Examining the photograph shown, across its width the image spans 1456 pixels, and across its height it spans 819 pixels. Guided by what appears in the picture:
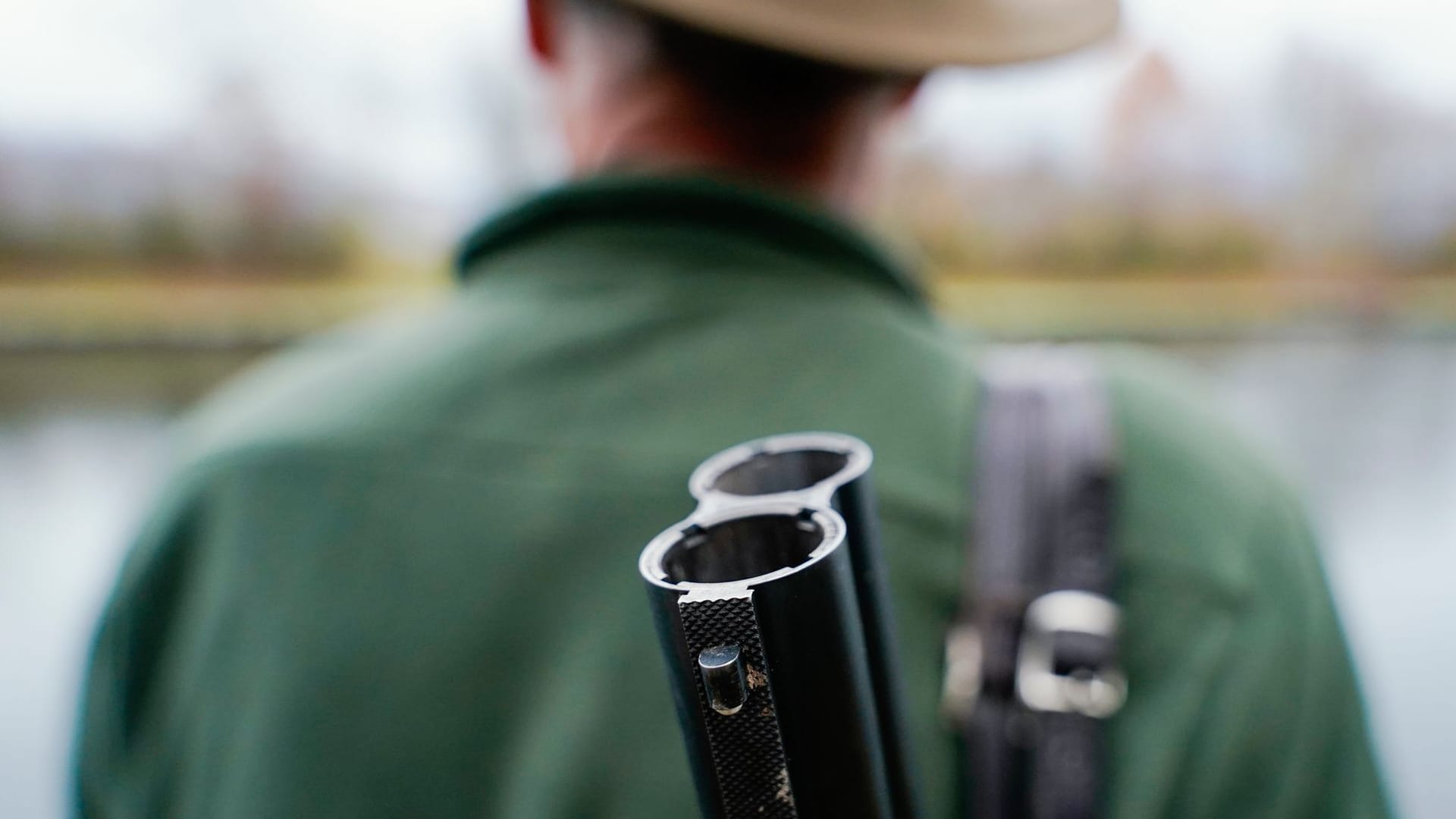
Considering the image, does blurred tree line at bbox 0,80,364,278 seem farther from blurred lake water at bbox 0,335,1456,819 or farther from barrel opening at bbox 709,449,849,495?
barrel opening at bbox 709,449,849,495

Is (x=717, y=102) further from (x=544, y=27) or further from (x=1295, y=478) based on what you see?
(x=1295, y=478)

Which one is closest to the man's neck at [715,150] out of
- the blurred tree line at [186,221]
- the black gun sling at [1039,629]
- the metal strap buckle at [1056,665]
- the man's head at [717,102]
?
the man's head at [717,102]

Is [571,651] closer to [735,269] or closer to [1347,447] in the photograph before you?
[735,269]

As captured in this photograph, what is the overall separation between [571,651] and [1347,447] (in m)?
7.22

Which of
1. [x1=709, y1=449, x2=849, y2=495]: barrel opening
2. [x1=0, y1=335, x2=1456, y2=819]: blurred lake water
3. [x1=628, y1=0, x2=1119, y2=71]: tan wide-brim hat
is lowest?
[x1=0, y1=335, x2=1456, y2=819]: blurred lake water

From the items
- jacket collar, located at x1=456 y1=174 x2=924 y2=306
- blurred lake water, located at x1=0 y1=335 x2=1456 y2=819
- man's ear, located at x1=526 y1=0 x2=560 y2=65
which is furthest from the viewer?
blurred lake water, located at x1=0 y1=335 x2=1456 y2=819

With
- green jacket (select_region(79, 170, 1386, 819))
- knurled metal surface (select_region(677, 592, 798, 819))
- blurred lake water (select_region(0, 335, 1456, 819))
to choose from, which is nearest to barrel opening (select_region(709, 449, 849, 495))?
knurled metal surface (select_region(677, 592, 798, 819))

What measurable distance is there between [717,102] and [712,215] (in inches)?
4.8

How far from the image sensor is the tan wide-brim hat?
0.97m

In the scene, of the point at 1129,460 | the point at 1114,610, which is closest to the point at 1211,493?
the point at 1129,460

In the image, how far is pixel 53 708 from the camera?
4.18m

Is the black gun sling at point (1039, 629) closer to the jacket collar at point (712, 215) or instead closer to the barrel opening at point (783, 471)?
the jacket collar at point (712, 215)

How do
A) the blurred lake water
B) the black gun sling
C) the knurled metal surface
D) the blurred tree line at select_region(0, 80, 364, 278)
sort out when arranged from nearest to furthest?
the knurled metal surface → the black gun sling → the blurred lake water → the blurred tree line at select_region(0, 80, 364, 278)

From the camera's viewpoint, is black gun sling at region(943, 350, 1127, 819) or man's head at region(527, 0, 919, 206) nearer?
black gun sling at region(943, 350, 1127, 819)
